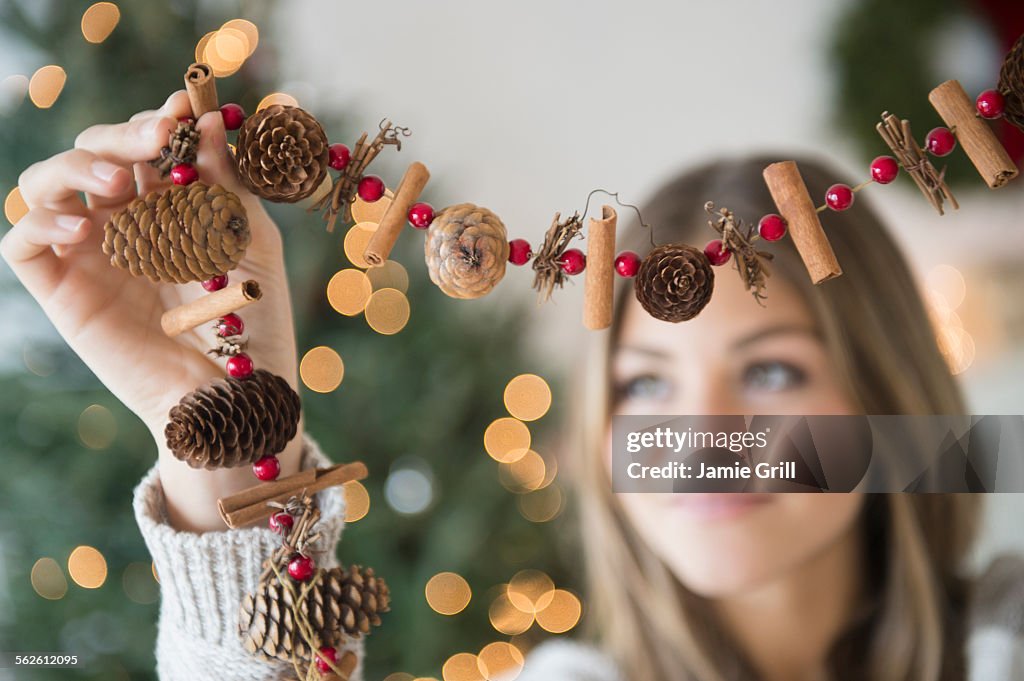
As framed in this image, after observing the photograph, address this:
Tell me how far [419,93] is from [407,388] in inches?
19.8

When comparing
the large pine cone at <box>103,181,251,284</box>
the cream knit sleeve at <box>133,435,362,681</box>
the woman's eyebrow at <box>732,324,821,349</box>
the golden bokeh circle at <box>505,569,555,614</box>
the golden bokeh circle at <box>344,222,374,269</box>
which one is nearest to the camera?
the large pine cone at <box>103,181,251,284</box>

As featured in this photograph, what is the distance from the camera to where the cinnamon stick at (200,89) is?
595 mm

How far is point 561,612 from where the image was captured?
124 centimetres

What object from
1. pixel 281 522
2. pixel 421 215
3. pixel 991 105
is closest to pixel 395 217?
pixel 421 215

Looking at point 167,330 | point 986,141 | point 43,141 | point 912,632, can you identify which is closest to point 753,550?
point 912,632

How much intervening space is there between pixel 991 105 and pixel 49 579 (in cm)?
123

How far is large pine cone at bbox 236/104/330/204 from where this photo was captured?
23.1 inches

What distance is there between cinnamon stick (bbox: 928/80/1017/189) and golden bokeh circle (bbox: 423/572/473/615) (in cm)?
82

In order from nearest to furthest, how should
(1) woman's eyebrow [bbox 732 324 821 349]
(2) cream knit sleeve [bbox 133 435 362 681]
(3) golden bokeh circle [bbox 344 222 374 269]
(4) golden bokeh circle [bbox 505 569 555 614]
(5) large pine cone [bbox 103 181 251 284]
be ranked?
(5) large pine cone [bbox 103 181 251 284] → (2) cream knit sleeve [bbox 133 435 362 681] → (1) woman's eyebrow [bbox 732 324 821 349] → (3) golden bokeh circle [bbox 344 222 374 269] → (4) golden bokeh circle [bbox 505 569 555 614]

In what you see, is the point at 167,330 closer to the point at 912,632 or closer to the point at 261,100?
the point at 261,100

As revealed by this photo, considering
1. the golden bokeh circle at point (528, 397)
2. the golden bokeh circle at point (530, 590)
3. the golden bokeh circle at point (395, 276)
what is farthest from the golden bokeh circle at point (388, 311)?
the golden bokeh circle at point (530, 590)

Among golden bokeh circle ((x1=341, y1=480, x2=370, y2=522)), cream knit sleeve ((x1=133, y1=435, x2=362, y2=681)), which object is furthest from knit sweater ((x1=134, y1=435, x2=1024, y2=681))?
golden bokeh circle ((x1=341, y1=480, x2=370, y2=522))

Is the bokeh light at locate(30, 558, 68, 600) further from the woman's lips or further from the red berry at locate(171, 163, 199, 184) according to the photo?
the woman's lips

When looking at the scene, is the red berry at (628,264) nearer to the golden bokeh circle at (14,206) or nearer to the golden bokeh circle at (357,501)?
the golden bokeh circle at (357,501)
